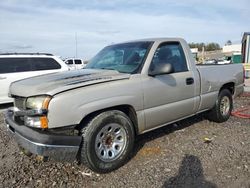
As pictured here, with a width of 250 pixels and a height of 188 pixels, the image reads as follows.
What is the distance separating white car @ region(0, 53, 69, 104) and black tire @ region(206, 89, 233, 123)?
6.43 meters

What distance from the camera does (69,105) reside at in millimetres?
3182

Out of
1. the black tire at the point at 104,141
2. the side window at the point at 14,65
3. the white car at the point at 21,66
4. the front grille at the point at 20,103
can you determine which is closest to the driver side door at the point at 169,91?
the black tire at the point at 104,141

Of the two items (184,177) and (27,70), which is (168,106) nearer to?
(184,177)

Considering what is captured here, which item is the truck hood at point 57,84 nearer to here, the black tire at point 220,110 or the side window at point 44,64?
the black tire at point 220,110

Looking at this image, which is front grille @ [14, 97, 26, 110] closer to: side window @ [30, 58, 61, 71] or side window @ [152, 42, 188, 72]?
side window @ [152, 42, 188, 72]

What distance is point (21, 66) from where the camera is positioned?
31.8 feet

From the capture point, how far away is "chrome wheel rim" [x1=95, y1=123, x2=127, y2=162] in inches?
141

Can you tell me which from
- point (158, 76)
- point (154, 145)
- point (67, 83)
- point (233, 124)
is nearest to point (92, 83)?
point (67, 83)

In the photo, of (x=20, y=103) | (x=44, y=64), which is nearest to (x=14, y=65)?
(x=44, y=64)

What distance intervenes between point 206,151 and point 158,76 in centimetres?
151

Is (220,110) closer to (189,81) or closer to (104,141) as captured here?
(189,81)

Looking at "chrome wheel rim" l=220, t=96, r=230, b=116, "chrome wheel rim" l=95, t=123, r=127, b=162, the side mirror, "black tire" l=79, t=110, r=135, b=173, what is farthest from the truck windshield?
"chrome wheel rim" l=220, t=96, r=230, b=116

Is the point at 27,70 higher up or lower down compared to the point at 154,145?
higher up

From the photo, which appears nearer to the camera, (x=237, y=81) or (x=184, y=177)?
(x=184, y=177)
